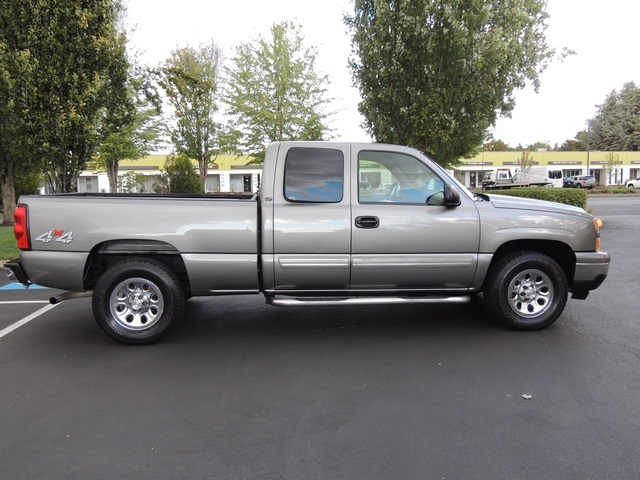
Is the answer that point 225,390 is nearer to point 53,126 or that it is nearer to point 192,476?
point 192,476

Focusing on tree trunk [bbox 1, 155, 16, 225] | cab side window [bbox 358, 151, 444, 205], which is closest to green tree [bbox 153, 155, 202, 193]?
tree trunk [bbox 1, 155, 16, 225]

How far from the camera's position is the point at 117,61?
1072 centimetres

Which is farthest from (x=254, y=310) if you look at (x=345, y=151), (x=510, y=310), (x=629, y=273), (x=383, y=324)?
(x=629, y=273)

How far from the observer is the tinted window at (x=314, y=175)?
5012 mm

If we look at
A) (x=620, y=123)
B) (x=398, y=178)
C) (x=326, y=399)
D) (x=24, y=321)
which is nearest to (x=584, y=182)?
(x=620, y=123)

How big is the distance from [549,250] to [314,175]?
110 inches

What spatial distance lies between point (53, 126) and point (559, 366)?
10455mm

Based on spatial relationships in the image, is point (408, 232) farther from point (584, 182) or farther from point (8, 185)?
point (584, 182)

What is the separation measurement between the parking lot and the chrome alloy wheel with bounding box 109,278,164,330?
0.93 ft

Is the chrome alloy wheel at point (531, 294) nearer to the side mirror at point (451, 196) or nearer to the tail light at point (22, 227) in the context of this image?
the side mirror at point (451, 196)

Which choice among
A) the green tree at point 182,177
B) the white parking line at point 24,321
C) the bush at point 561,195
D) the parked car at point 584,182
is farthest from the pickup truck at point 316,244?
the parked car at point 584,182

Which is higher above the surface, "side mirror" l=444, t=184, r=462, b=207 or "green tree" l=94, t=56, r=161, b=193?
"green tree" l=94, t=56, r=161, b=193

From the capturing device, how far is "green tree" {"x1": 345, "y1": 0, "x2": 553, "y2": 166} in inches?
483

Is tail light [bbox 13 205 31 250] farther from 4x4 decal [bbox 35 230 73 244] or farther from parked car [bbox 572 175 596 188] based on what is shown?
parked car [bbox 572 175 596 188]
